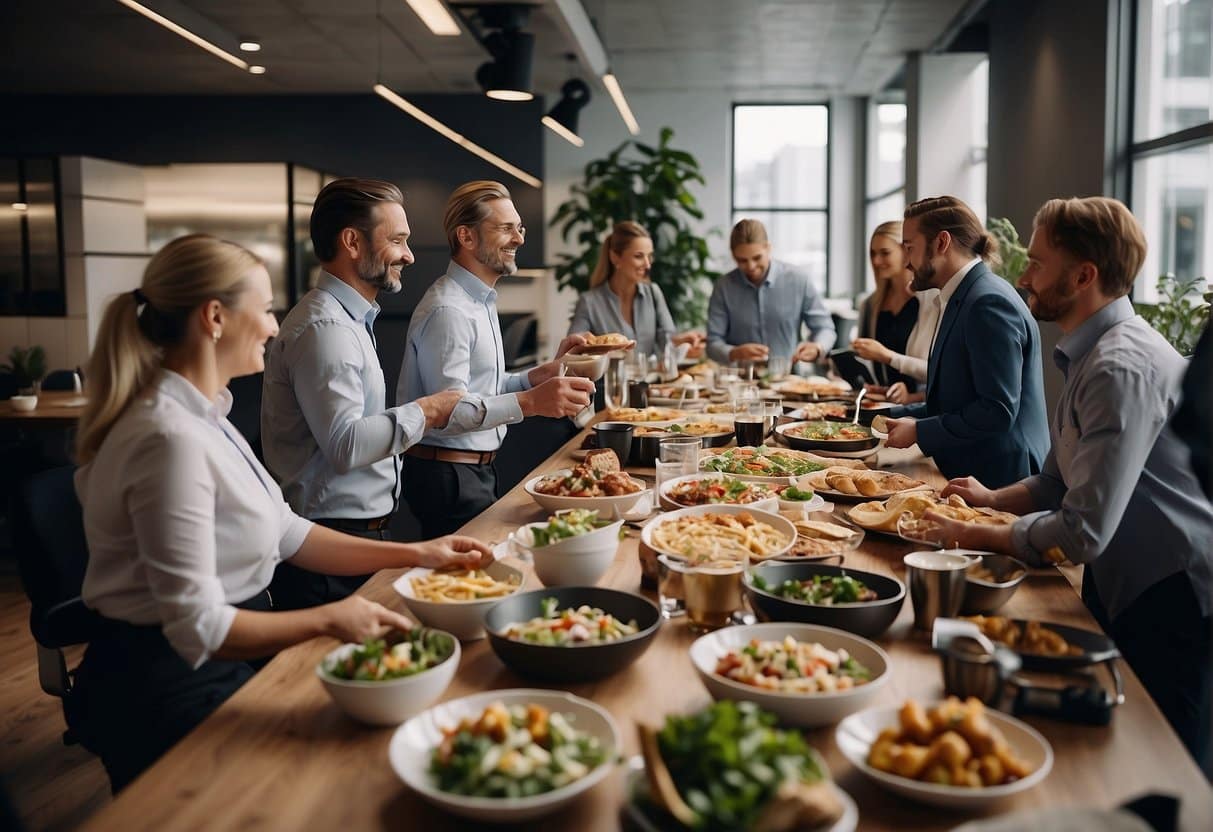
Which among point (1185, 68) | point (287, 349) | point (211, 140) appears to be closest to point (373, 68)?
point (211, 140)

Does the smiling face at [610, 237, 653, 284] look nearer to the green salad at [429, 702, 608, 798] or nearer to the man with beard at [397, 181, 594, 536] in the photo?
the man with beard at [397, 181, 594, 536]

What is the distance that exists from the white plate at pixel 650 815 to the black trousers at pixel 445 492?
2223 mm

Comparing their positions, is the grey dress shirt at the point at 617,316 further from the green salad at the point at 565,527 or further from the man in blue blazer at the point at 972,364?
the green salad at the point at 565,527

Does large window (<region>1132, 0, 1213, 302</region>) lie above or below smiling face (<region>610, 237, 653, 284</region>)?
above

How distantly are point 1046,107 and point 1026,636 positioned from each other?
6.32 metres

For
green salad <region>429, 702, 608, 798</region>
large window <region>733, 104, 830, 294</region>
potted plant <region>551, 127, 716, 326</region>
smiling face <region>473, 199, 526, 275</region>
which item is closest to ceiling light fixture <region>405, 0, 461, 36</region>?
smiling face <region>473, 199, 526, 275</region>

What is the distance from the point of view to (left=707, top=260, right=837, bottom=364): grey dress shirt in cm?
638

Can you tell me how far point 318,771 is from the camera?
4.09 ft

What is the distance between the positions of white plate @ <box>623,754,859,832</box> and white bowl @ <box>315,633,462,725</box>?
1.15 feet

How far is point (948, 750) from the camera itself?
1.14 meters

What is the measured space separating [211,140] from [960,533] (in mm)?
11380

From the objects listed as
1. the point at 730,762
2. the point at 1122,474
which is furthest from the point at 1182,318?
the point at 730,762

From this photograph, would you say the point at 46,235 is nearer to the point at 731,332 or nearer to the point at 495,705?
→ the point at 731,332

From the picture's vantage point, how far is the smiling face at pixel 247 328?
1.78m
